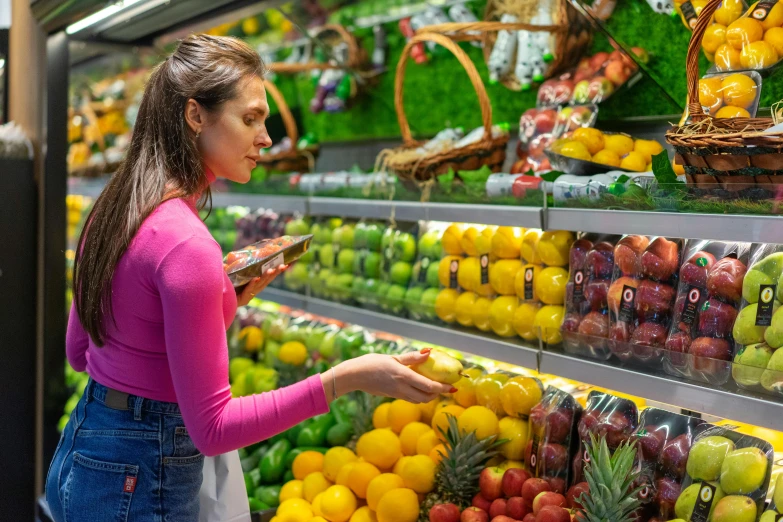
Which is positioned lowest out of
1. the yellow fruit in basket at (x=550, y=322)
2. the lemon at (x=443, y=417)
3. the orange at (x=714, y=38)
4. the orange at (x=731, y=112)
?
the lemon at (x=443, y=417)

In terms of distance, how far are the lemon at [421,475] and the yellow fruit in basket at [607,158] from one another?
3.36ft

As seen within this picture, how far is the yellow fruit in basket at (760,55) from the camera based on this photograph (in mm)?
2049

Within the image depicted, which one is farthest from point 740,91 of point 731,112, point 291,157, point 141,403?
point 291,157

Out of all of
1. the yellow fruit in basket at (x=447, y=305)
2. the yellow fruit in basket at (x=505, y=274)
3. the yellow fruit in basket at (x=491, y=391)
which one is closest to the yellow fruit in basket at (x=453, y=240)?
the yellow fruit in basket at (x=447, y=305)

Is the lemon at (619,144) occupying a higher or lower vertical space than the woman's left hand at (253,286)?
higher

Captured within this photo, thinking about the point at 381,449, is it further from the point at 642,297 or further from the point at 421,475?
the point at 642,297

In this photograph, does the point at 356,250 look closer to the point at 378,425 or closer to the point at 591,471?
the point at 378,425

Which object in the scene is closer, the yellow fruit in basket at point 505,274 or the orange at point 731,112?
the orange at point 731,112

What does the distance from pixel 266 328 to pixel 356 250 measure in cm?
69

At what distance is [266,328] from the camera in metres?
3.75

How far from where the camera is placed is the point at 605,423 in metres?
2.02

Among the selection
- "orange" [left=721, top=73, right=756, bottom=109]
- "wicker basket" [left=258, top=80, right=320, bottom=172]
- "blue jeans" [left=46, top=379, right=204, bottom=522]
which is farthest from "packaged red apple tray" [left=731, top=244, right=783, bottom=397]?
"wicker basket" [left=258, top=80, right=320, bottom=172]

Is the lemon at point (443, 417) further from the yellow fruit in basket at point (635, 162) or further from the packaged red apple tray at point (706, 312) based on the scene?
the yellow fruit in basket at point (635, 162)

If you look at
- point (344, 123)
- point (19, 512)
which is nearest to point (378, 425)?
point (19, 512)
